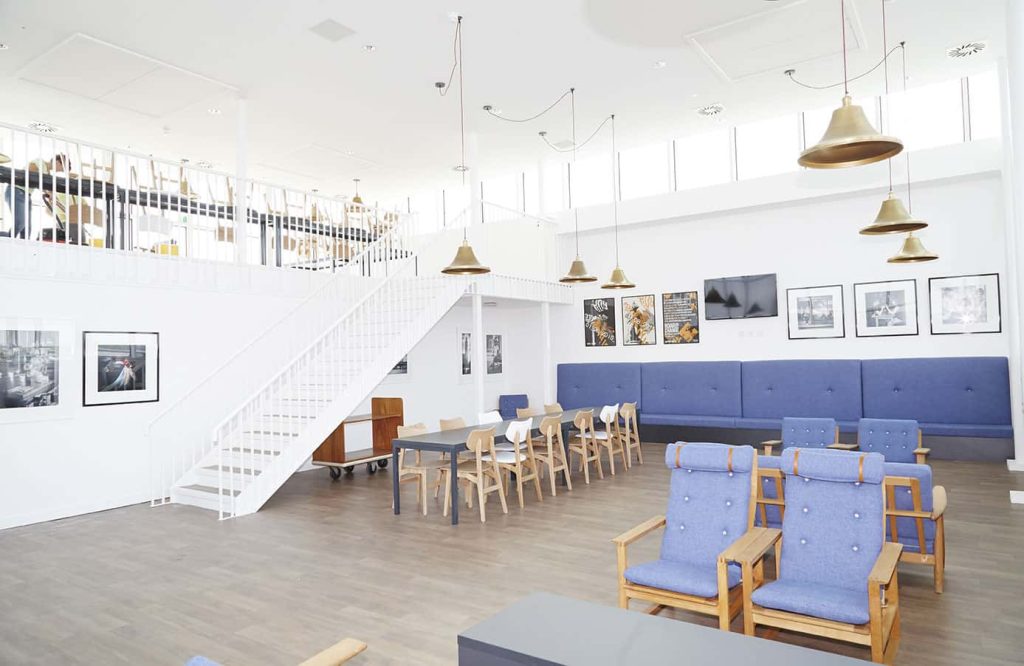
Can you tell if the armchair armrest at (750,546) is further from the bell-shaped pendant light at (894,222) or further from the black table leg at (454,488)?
the black table leg at (454,488)

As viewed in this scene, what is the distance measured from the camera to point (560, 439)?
7578 millimetres

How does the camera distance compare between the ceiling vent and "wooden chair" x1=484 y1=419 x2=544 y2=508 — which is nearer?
"wooden chair" x1=484 y1=419 x2=544 y2=508

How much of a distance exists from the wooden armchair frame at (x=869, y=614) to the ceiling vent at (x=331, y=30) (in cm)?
640

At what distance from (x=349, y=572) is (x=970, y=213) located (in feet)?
29.9

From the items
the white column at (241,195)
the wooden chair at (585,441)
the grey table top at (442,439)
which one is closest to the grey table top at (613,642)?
the grey table top at (442,439)

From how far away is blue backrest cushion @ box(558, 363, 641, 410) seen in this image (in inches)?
445

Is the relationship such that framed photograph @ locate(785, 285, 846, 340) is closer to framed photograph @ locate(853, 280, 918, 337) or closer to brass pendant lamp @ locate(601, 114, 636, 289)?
framed photograph @ locate(853, 280, 918, 337)

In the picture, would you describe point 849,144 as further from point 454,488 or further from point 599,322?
point 599,322

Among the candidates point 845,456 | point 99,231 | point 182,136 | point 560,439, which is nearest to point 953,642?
point 845,456

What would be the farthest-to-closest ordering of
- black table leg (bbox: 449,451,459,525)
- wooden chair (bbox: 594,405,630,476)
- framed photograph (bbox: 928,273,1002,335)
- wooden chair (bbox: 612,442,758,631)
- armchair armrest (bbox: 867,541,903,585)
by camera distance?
framed photograph (bbox: 928,273,1002,335)
wooden chair (bbox: 594,405,630,476)
black table leg (bbox: 449,451,459,525)
wooden chair (bbox: 612,442,758,631)
armchair armrest (bbox: 867,541,903,585)

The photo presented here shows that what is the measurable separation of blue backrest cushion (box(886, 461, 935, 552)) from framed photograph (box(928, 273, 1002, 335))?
586 centimetres

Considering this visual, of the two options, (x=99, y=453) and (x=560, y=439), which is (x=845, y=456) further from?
(x=99, y=453)

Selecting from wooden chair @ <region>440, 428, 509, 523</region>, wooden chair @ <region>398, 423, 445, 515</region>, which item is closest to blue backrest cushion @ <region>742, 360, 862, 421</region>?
wooden chair @ <region>440, 428, 509, 523</region>

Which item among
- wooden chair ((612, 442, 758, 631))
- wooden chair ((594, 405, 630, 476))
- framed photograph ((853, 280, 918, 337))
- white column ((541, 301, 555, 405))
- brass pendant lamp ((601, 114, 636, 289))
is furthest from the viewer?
white column ((541, 301, 555, 405))
